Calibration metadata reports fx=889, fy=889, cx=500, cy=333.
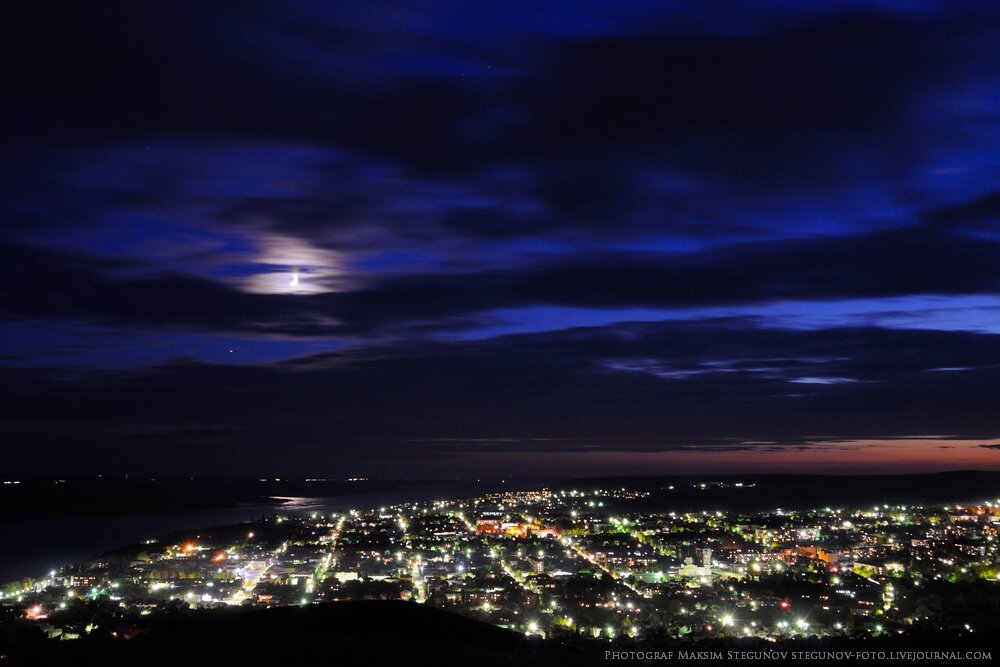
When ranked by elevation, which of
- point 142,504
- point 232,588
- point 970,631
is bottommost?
point 142,504

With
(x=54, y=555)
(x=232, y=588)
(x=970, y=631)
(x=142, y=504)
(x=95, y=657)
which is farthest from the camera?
(x=142, y=504)

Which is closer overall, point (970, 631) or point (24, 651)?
point (24, 651)

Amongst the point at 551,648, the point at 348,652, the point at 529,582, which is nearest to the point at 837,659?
the point at 551,648

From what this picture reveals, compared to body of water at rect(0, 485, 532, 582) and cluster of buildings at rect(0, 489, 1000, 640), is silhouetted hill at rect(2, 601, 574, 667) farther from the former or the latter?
body of water at rect(0, 485, 532, 582)

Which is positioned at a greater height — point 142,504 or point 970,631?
point 970,631

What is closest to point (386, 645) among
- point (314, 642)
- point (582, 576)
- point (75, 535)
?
point (314, 642)

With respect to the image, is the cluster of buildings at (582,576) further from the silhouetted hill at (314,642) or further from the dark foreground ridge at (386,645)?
the silhouetted hill at (314,642)

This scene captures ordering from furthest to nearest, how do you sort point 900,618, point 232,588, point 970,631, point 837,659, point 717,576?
point 717,576 → point 232,588 → point 900,618 → point 970,631 → point 837,659

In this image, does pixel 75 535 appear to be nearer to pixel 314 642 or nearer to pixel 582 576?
pixel 582 576

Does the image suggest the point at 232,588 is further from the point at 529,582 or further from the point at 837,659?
the point at 837,659
